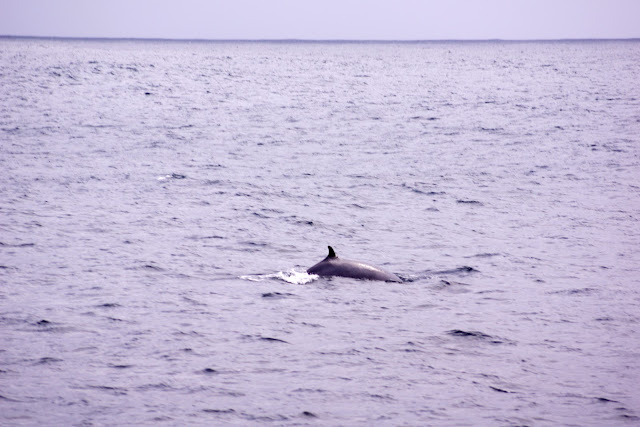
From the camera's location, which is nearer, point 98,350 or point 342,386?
point 342,386

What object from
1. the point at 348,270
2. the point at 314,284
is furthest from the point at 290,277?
the point at 348,270

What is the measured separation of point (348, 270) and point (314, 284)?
2.73ft

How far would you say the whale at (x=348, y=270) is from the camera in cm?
1712

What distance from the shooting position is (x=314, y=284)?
16812 mm

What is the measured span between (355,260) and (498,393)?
703cm

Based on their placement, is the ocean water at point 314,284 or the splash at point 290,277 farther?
the splash at point 290,277

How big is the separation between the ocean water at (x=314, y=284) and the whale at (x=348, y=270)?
277 millimetres

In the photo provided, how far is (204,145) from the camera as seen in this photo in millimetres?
41000

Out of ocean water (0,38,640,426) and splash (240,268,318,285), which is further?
splash (240,268,318,285)

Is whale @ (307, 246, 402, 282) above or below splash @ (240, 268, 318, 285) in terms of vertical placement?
above

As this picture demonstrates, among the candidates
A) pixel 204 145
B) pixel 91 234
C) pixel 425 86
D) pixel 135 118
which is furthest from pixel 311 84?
pixel 91 234

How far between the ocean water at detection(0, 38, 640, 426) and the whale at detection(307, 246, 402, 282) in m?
0.28

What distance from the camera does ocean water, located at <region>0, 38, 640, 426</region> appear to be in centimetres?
1152

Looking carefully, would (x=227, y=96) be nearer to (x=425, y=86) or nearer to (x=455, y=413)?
(x=425, y=86)
